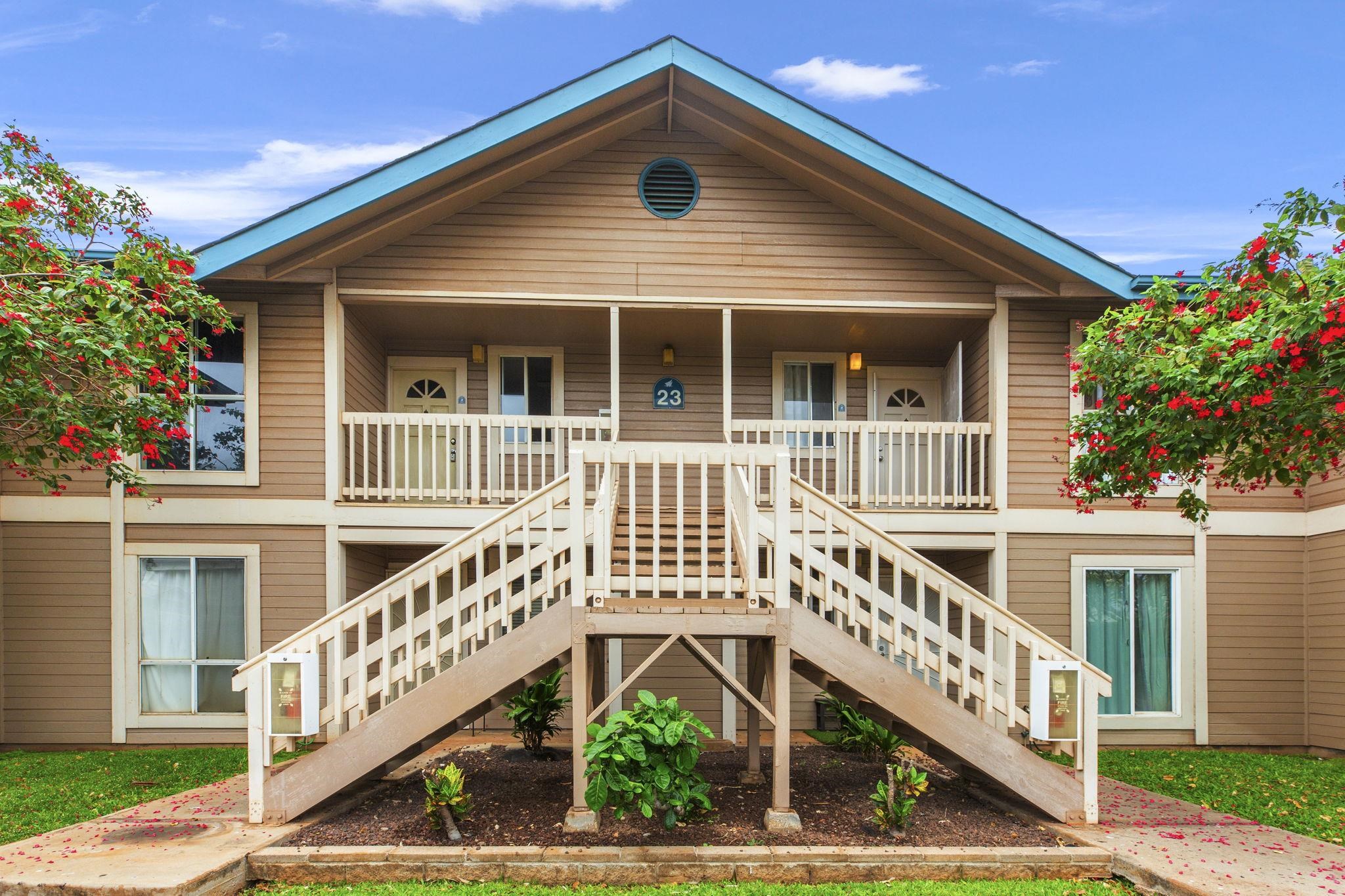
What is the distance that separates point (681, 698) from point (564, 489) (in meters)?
4.69

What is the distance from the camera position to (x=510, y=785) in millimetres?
7273

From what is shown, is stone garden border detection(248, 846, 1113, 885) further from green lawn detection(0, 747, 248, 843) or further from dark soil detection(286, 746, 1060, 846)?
green lawn detection(0, 747, 248, 843)

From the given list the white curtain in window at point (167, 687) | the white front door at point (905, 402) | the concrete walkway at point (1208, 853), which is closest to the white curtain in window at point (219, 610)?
the white curtain in window at point (167, 687)

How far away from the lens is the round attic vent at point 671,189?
10039mm

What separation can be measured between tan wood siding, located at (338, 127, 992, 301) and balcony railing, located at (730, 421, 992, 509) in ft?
5.11

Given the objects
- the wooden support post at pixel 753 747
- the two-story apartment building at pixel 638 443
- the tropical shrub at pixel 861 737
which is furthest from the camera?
the two-story apartment building at pixel 638 443

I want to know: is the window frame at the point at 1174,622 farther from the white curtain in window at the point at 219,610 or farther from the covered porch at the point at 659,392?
the white curtain in window at the point at 219,610

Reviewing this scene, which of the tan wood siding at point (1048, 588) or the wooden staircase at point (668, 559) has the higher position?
the wooden staircase at point (668, 559)

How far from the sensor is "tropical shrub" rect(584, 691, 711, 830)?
5523 millimetres

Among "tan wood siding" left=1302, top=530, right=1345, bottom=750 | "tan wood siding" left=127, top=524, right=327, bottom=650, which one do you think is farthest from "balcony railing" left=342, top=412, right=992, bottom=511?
"tan wood siding" left=1302, top=530, right=1345, bottom=750

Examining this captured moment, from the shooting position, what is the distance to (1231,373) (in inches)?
233

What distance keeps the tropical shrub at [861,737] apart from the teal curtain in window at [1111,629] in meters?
2.91

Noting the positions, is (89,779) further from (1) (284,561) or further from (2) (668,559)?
(2) (668,559)

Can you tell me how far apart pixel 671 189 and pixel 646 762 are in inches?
269
